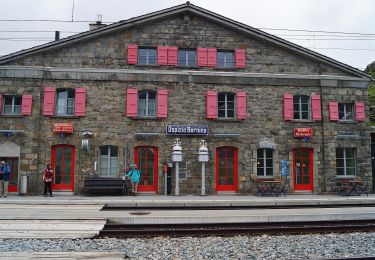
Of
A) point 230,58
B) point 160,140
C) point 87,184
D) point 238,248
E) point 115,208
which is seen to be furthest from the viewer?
point 230,58

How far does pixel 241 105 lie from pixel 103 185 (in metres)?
8.30

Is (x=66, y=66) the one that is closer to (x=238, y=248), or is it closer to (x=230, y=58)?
(x=230, y=58)

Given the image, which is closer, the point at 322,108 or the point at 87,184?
the point at 87,184

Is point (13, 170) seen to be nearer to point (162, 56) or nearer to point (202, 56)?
point (162, 56)

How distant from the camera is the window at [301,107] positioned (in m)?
22.0

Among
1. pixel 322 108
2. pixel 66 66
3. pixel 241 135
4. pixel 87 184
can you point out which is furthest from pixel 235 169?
pixel 66 66

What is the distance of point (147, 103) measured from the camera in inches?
826

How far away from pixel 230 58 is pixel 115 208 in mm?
10894

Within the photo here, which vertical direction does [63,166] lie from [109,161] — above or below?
below

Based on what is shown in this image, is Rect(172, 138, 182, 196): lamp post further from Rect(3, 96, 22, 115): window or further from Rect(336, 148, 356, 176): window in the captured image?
Rect(336, 148, 356, 176): window

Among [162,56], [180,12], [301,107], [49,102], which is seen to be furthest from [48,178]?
[301,107]

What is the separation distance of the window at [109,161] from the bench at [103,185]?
2.49 ft

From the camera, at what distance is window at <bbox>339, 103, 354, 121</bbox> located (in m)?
22.3

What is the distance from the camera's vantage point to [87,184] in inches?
758
